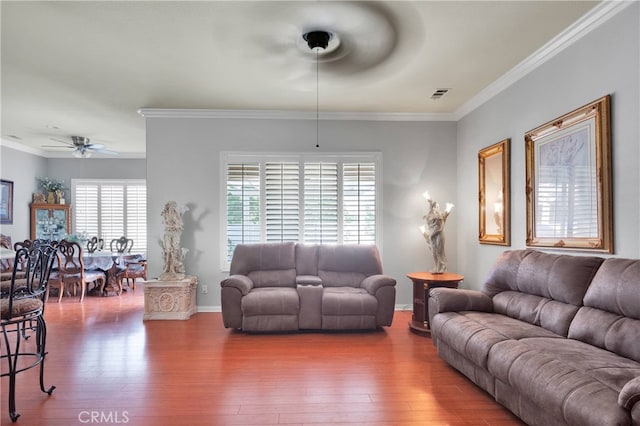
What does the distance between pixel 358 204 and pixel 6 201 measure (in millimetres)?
6912

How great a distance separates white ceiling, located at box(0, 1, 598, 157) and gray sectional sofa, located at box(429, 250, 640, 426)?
205 cm

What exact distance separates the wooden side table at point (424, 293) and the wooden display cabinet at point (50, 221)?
7.72 meters

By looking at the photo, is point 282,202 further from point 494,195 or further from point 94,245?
point 94,245

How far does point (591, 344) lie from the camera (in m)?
2.44

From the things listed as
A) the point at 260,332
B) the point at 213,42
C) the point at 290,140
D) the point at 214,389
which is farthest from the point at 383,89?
the point at 214,389

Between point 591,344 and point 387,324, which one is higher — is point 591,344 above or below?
above

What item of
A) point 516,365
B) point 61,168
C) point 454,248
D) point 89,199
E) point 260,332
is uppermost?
point 61,168

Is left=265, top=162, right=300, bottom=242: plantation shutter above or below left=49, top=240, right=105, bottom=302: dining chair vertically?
above

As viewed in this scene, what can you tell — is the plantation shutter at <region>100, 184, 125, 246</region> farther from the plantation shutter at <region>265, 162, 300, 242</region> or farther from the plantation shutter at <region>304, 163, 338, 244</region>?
the plantation shutter at <region>304, 163, 338, 244</region>

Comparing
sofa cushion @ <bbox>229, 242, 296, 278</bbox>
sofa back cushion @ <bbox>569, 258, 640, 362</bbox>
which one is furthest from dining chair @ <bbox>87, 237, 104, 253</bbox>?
sofa back cushion @ <bbox>569, 258, 640, 362</bbox>

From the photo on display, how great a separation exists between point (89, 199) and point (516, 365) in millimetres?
9142

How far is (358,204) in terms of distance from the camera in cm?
552

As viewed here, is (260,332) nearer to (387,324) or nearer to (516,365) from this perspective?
(387,324)

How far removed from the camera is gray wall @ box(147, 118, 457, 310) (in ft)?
17.8
